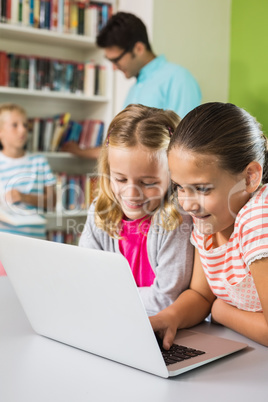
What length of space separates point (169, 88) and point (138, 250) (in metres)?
1.34

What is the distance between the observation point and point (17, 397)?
636mm

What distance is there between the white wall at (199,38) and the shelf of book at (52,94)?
0.59m

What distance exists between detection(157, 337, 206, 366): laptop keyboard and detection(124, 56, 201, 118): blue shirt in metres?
1.68

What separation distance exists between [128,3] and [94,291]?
2806mm

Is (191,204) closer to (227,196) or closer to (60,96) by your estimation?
(227,196)

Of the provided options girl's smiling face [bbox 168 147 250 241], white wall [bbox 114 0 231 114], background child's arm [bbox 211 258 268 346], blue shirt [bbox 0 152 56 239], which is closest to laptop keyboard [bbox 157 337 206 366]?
background child's arm [bbox 211 258 268 346]

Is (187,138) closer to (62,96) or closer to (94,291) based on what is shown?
(94,291)

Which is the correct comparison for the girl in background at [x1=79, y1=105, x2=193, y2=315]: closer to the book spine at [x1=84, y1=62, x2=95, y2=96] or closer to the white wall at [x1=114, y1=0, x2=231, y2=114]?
the white wall at [x1=114, y1=0, x2=231, y2=114]

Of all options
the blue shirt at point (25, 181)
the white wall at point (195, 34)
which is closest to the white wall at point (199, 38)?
the white wall at point (195, 34)

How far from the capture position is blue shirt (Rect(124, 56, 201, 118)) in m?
2.38

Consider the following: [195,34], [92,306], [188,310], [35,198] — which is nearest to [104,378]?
[92,306]

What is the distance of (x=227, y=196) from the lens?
932 mm

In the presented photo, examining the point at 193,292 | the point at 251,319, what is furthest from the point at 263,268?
the point at 193,292

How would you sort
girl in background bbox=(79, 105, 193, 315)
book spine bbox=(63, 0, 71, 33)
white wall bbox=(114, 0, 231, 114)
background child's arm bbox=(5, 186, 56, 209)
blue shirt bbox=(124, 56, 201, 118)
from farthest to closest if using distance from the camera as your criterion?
book spine bbox=(63, 0, 71, 33) < white wall bbox=(114, 0, 231, 114) < background child's arm bbox=(5, 186, 56, 209) < blue shirt bbox=(124, 56, 201, 118) < girl in background bbox=(79, 105, 193, 315)
